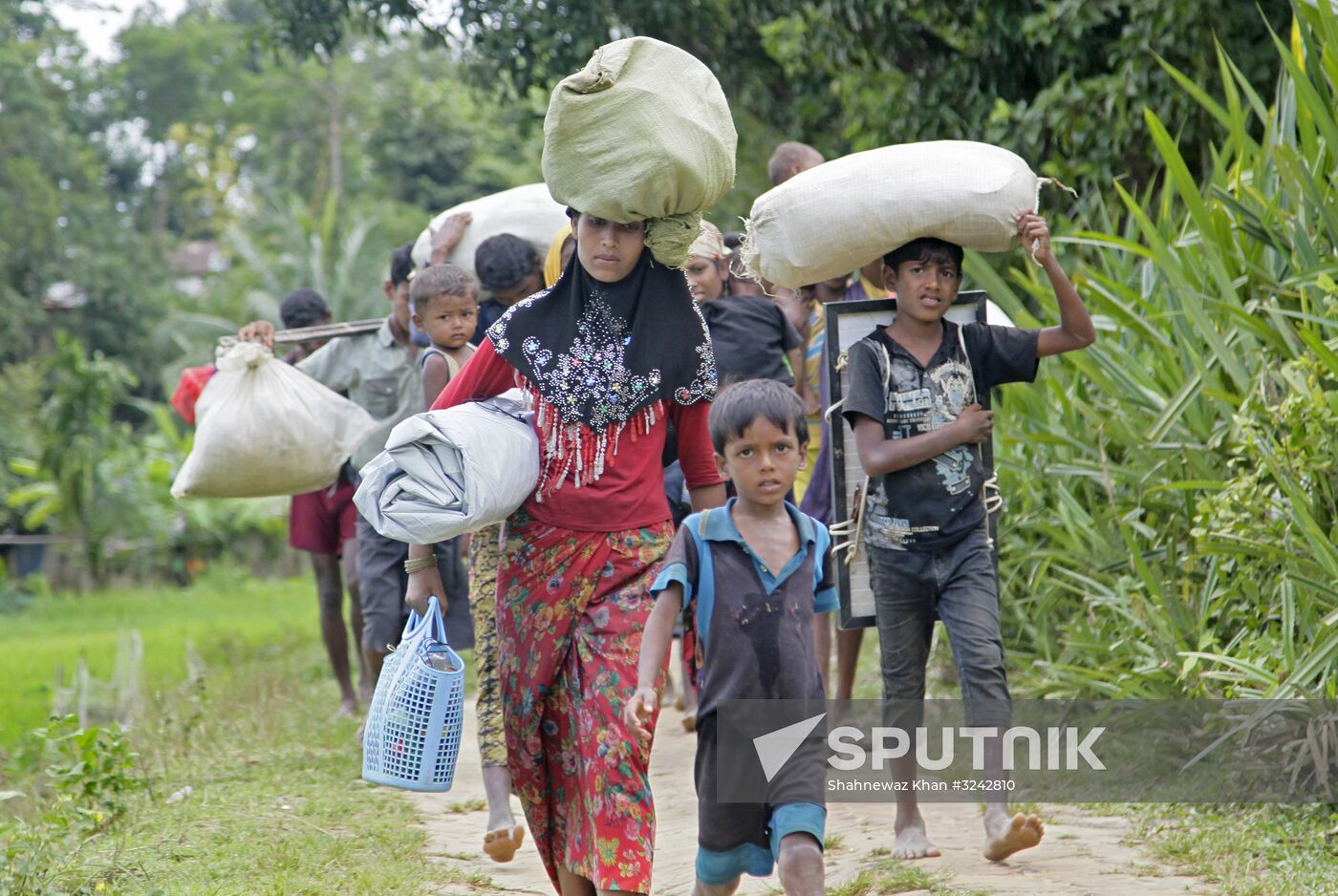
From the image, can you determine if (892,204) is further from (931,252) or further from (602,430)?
(602,430)

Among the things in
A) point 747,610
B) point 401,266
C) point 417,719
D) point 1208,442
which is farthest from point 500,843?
point 401,266

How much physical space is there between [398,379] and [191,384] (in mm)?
1222

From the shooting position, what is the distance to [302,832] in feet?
16.7

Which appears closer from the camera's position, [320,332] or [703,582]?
[703,582]

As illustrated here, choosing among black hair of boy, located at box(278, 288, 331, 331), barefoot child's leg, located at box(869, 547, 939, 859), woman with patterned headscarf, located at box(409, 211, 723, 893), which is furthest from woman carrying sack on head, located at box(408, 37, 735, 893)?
black hair of boy, located at box(278, 288, 331, 331)

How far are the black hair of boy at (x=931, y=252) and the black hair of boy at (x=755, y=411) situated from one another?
2.85 ft

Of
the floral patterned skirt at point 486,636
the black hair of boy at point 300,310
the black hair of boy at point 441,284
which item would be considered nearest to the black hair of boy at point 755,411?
the floral patterned skirt at point 486,636

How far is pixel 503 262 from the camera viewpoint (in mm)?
5750

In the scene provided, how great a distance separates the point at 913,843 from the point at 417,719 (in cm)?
159

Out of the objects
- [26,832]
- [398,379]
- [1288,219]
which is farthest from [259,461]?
[1288,219]

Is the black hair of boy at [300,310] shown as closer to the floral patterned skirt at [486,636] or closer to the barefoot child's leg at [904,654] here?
the floral patterned skirt at [486,636]

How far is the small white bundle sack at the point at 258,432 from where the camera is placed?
6.03 metres

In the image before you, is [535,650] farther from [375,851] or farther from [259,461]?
[259,461]

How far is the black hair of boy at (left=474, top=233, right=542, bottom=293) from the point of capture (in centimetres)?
575
